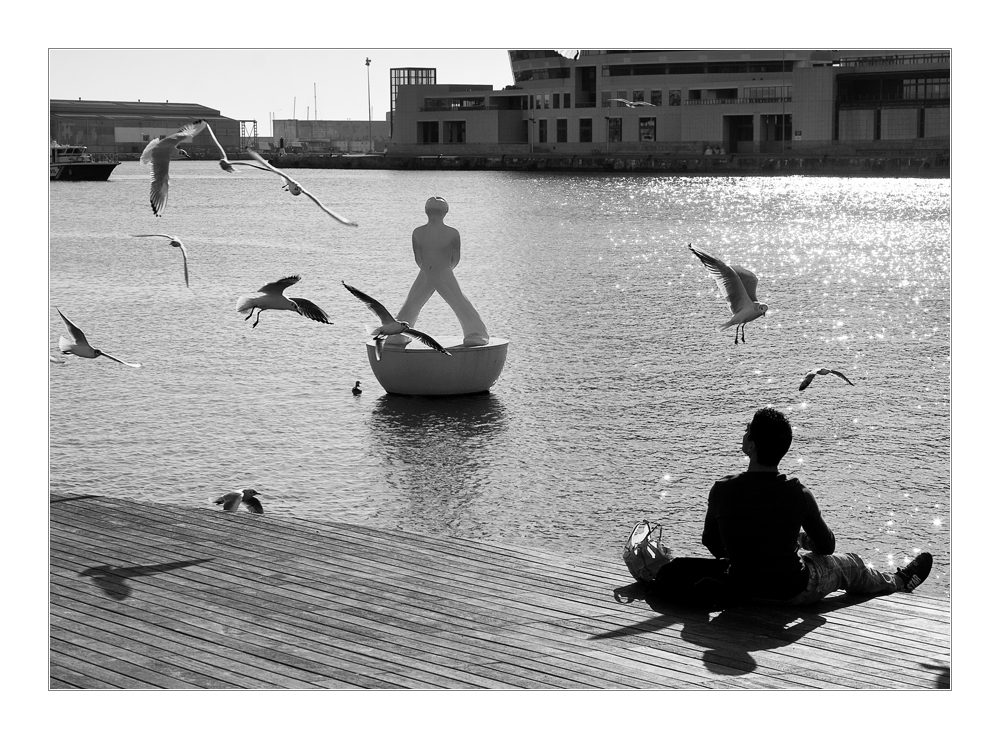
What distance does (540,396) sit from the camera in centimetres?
1842

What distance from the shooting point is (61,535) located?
23.2 ft

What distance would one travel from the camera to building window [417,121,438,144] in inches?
3248

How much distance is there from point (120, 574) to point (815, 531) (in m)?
3.51

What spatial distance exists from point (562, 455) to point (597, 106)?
76.8 metres

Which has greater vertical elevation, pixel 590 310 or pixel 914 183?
pixel 914 183

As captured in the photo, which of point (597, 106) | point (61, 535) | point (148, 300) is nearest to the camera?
point (61, 535)

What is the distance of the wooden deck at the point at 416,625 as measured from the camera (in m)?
5.09

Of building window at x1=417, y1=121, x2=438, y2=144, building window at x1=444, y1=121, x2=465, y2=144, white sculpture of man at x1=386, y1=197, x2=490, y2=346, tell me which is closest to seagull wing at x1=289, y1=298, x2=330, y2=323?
white sculpture of man at x1=386, y1=197, x2=490, y2=346

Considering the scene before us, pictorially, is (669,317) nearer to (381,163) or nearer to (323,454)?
(323,454)

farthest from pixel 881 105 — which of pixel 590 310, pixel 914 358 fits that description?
pixel 914 358

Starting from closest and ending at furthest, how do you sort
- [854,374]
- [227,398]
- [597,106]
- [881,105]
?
1. [227,398]
2. [854,374]
3. [881,105]
4. [597,106]

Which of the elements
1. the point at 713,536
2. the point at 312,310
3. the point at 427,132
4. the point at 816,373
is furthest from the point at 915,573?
the point at 427,132

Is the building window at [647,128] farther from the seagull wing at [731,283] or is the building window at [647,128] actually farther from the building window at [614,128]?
the seagull wing at [731,283]

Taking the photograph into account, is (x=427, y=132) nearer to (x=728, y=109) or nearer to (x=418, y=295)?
(x=728, y=109)
